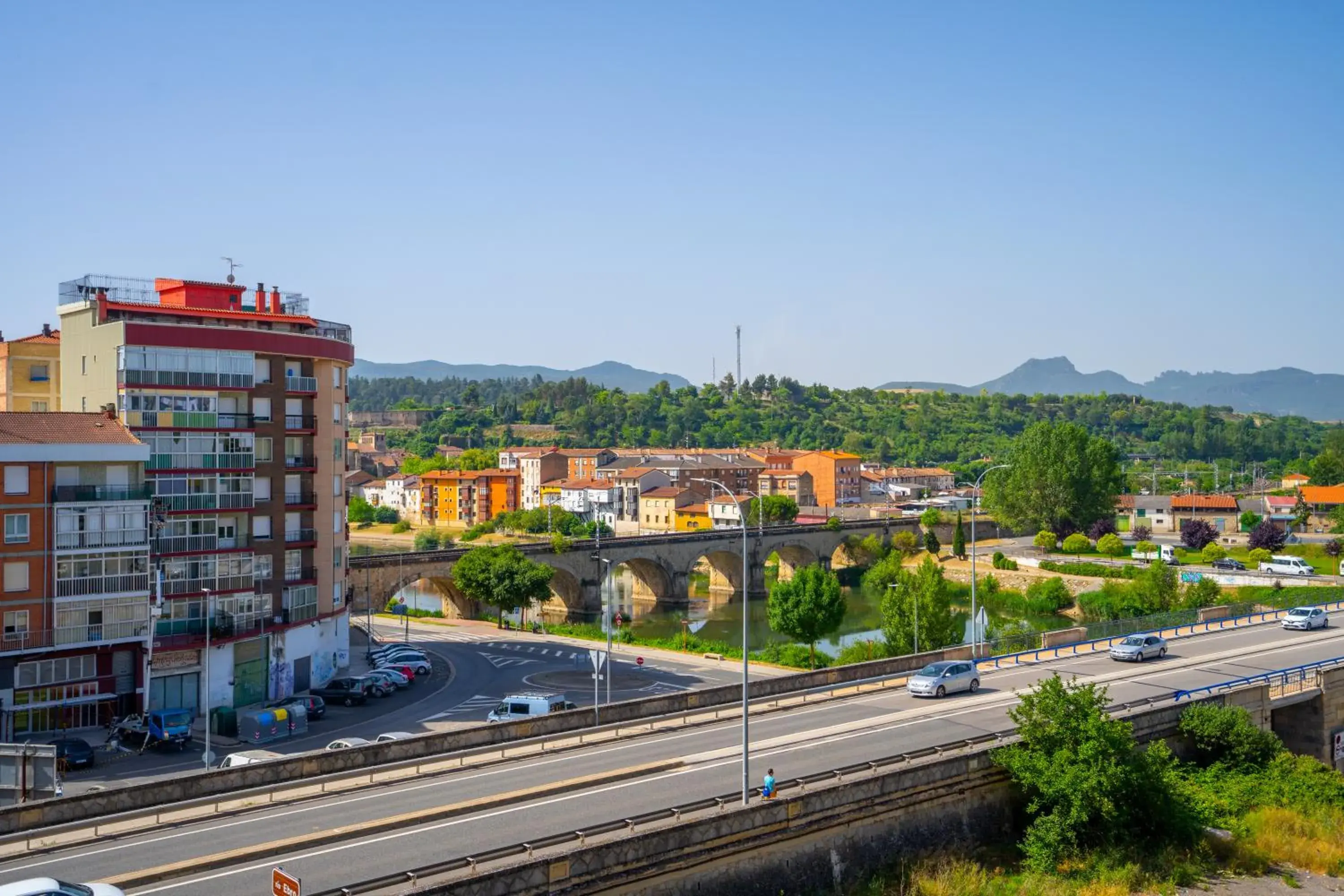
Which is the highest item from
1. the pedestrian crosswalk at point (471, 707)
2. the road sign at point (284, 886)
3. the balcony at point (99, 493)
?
the balcony at point (99, 493)

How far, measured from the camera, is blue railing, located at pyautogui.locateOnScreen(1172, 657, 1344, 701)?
1406 inches

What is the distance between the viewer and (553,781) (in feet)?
83.4

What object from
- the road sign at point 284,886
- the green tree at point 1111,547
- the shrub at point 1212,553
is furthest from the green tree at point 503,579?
the green tree at point 1111,547

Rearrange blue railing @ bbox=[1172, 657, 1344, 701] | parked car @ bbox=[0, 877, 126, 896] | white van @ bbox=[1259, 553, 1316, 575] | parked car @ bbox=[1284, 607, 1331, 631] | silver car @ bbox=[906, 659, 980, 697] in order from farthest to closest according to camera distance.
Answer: white van @ bbox=[1259, 553, 1316, 575]
parked car @ bbox=[1284, 607, 1331, 631]
blue railing @ bbox=[1172, 657, 1344, 701]
silver car @ bbox=[906, 659, 980, 697]
parked car @ bbox=[0, 877, 126, 896]

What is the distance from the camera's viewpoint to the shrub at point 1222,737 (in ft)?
A: 110

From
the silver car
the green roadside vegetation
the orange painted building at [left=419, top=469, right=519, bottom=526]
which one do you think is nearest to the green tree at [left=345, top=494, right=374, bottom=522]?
the orange painted building at [left=419, top=469, right=519, bottom=526]

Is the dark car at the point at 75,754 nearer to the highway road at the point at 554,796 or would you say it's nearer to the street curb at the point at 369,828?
the highway road at the point at 554,796

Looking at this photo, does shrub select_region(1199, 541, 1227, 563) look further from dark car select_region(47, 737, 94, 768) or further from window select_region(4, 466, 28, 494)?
window select_region(4, 466, 28, 494)

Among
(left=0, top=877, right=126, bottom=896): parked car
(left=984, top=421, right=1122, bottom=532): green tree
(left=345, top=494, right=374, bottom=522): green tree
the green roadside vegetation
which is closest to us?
(left=0, top=877, right=126, bottom=896): parked car

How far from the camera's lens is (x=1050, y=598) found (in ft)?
267

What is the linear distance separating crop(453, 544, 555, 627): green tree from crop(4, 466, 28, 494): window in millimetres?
30089

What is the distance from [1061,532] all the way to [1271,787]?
7566 cm

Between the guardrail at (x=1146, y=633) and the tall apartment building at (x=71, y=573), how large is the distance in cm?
2827

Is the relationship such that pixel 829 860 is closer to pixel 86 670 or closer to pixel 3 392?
pixel 86 670
